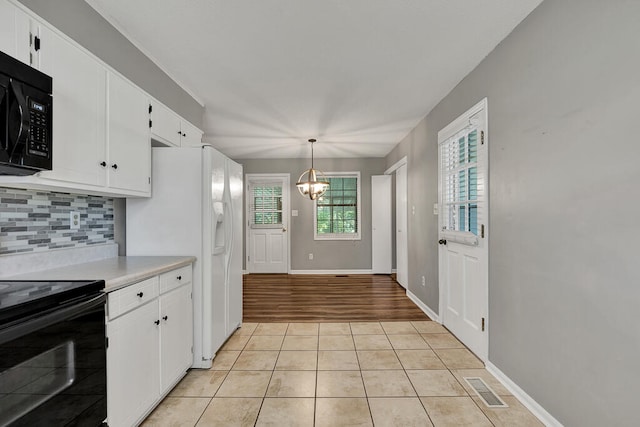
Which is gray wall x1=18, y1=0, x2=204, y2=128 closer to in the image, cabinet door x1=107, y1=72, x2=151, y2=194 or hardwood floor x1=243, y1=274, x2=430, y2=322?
cabinet door x1=107, y1=72, x2=151, y2=194

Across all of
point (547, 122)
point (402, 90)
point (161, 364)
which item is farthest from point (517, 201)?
point (161, 364)

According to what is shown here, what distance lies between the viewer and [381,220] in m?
5.95

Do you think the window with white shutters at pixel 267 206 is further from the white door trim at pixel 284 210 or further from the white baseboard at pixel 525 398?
the white baseboard at pixel 525 398

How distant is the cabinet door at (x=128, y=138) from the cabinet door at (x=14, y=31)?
0.49 meters

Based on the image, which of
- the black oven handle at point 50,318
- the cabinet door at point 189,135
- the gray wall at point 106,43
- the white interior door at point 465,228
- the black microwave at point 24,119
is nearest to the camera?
the black oven handle at point 50,318

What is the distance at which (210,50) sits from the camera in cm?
227

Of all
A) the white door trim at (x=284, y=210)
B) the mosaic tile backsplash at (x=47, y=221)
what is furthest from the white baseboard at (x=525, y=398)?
the white door trim at (x=284, y=210)

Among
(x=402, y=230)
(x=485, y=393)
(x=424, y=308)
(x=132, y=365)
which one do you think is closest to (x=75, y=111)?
(x=132, y=365)

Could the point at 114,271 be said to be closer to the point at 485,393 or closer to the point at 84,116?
the point at 84,116

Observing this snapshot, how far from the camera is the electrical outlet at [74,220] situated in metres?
1.88

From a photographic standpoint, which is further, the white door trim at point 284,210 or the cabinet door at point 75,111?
the white door trim at point 284,210

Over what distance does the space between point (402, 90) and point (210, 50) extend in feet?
5.90

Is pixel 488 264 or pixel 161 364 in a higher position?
pixel 488 264

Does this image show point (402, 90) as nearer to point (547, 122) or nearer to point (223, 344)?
point (547, 122)
